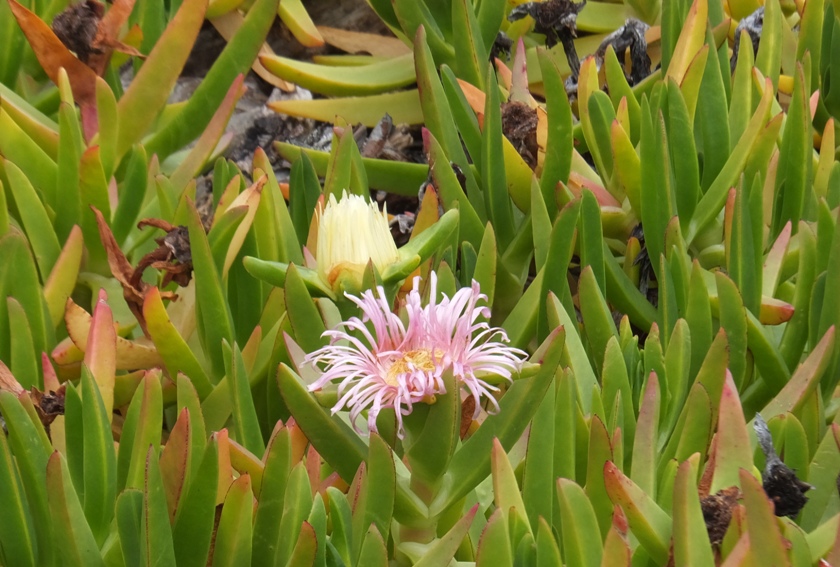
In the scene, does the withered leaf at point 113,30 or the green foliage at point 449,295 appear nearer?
the green foliage at point 449,295

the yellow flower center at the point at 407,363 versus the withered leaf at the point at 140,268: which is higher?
the withered leaf at the point at 140,268

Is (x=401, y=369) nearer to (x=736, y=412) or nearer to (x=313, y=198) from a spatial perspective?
(x=736, y=412)

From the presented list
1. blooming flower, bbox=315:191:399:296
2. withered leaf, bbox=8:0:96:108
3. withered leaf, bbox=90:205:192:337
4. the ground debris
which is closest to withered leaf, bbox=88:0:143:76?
withered leaf, bbox=8:0:96:108

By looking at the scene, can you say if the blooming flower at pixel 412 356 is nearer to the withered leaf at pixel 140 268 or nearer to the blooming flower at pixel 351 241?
the blooming flower at pixel 351 241

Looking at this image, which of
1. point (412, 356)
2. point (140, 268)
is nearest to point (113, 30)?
point (140, 268)

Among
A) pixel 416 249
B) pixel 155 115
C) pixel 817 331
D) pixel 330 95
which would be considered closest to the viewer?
pixel 416 249

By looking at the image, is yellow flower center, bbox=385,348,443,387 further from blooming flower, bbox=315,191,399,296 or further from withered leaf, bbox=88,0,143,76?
withered leaf, bbox=88,0,143,76

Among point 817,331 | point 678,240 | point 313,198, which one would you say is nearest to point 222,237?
point 313,198

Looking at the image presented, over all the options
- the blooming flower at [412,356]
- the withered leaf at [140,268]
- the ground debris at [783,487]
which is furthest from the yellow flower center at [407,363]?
the withered leaf at [140,268]
